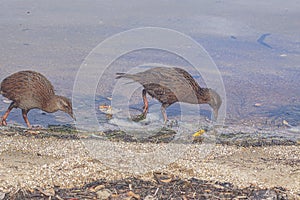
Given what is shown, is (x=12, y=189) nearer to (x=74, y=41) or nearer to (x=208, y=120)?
(x=208, y=120)

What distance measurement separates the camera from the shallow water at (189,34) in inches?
335

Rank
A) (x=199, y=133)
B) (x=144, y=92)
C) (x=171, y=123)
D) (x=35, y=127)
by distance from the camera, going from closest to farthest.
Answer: (x=199, y=133), (x=35, y=127), (x=171, y=123), (x=144, y=92)

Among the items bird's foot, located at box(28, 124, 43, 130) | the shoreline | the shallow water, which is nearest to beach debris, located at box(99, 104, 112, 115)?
the shallow water

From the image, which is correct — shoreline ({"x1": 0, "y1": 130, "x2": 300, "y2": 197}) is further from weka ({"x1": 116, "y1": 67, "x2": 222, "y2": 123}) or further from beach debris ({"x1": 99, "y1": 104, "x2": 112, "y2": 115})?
beach debris ({"x1": 99, "y1": 104, "x2": 112, "y2": 115})

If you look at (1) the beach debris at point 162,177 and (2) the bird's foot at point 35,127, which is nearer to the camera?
(1) the beach debris at point 162,177

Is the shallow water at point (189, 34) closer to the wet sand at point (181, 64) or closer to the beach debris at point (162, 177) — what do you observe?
the wet sand at point (181, 64)

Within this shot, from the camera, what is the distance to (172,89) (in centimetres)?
782

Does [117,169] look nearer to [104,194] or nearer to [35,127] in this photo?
[104,194]


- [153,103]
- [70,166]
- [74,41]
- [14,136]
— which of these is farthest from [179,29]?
[70,166]

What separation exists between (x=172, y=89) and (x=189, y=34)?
3829 millimetres

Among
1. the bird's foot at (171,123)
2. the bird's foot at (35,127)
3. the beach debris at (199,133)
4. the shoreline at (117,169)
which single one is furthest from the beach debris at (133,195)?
the bird's foot at (171,123)

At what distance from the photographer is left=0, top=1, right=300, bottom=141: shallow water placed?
8.52 m

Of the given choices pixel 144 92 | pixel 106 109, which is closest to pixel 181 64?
pixel 144 92

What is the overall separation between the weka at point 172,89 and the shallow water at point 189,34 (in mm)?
322
